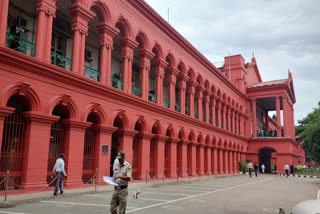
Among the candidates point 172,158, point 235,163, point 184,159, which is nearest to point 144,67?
point 172,158

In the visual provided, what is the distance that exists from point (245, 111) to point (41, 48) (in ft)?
117

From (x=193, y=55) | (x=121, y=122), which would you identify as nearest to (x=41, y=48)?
(x=121, y=122)

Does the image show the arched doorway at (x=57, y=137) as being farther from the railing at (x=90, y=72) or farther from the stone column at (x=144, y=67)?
the stone column at (x=144, y=67)

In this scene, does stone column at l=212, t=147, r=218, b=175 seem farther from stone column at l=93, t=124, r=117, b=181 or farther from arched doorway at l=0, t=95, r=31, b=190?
arched doorway at l=0, t=95, r=31, b=190

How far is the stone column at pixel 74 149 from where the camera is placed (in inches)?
545

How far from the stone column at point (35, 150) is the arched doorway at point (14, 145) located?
0.88 ft

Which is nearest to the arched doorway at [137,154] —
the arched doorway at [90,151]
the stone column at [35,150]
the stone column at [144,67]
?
the stone column at [144,67]

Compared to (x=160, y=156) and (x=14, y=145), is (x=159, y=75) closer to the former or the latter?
(x=160, y=156)

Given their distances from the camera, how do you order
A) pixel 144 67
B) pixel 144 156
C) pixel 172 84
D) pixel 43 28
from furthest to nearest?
pixel 172 84 < pixel 144 67 < pixel 144 156 < pixel 43 28

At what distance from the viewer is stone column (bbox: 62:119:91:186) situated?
13836 mm

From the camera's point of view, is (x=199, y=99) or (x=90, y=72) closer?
(x=90, y=72)

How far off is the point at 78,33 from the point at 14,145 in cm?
575

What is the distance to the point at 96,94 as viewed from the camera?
15.5m

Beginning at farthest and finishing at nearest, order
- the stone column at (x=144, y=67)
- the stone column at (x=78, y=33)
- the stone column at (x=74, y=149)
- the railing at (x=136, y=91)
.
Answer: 1. the railing at (x=136, y=91)
2. the stone column at (x=144, y=67)
3. the stone column at (x=78, y=33)
4. the stone column at (x=74, y=149)
